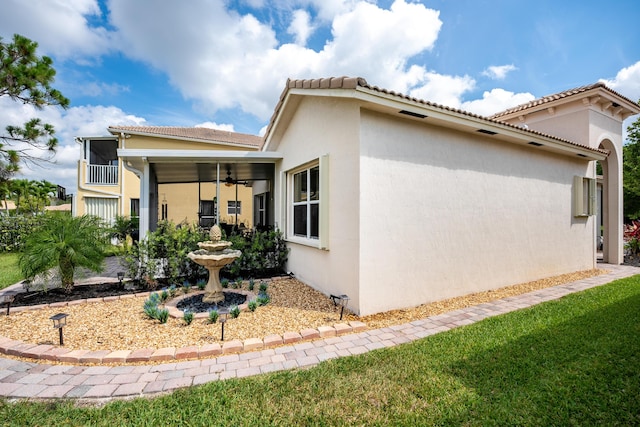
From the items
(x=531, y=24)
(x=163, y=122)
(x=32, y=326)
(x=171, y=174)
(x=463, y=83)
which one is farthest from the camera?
(x=163, y=122)

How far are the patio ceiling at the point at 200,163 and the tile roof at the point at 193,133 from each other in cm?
562

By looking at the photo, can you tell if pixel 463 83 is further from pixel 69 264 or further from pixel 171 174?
pixel 69 264

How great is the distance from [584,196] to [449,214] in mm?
7220

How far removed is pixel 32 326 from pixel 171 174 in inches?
287

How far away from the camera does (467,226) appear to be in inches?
285

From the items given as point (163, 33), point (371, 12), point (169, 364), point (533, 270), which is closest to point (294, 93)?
point (371, 12)

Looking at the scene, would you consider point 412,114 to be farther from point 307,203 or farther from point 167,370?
point 167,370

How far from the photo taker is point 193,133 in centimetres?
2230

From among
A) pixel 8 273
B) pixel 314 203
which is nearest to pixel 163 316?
pixel 314 203

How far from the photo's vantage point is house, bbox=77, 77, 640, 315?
5.82m

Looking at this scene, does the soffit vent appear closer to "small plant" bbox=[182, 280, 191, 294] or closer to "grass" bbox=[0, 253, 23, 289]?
"small plant" bbox=[182, 280, 191, 294]

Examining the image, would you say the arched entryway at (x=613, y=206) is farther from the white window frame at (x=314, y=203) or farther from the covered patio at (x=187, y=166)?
the covered patio at (x=187, y=166)

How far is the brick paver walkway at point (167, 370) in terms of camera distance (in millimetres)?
3324

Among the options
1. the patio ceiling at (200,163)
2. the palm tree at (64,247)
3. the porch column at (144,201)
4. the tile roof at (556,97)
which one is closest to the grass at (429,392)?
the palm tree at (64,247)
